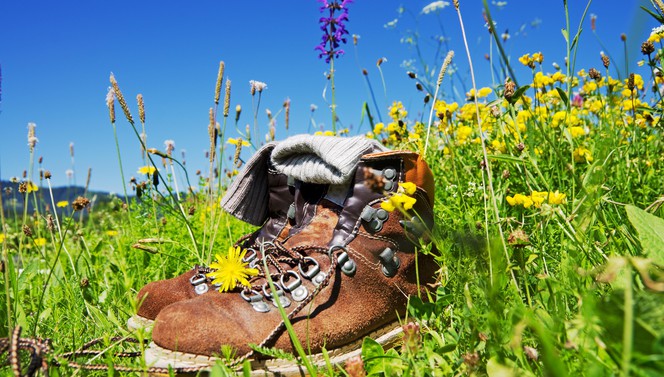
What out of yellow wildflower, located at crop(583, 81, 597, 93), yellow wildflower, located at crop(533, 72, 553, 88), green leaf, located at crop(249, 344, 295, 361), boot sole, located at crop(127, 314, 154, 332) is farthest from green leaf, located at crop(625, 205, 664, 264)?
yellow wildflower, located at crop(583, 81, 597, 93)

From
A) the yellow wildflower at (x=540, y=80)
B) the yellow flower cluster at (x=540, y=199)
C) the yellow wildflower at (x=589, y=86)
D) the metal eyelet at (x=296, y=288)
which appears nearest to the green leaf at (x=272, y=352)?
the metal eyelet at (x=296, y=288)

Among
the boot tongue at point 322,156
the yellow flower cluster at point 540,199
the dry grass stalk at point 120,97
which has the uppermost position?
the dry grass stalk at point 120,97

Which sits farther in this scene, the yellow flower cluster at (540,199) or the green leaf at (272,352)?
the yellow flower cluster at (540,199)

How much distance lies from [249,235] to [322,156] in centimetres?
54

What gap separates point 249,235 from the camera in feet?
6.80

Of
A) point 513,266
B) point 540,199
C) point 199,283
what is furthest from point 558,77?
point 199,283

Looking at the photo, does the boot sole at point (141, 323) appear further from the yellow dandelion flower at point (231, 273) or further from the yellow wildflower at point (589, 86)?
the yellow wildflower at point (589, 86)

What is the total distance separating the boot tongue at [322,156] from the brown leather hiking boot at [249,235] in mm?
119

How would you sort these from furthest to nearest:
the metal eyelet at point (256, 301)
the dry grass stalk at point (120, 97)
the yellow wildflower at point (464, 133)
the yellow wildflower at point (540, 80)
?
1. the yellow wildflower at point (464, 133)
2. the yellow wildflower at point (540, 80)
3. the dry grass stalk at point (120, 97)
4. the metal eyelet at point (256, 301)

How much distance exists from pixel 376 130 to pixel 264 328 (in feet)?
8.73

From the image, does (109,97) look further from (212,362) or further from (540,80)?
(540,80)

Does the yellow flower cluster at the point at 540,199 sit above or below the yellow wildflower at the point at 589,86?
below

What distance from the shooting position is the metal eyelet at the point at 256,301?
1.50 m

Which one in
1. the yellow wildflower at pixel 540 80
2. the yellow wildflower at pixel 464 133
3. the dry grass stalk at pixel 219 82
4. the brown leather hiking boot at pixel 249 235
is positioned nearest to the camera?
the brown leather hiking boot at pixel 249 235
